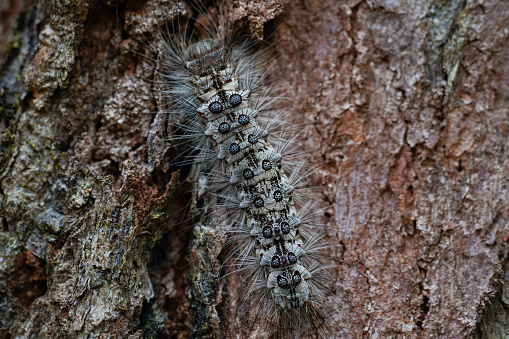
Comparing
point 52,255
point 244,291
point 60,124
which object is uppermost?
point 60,124

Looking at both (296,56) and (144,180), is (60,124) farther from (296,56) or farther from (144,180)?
(296,56)

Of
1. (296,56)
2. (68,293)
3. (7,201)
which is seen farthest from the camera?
(296,56)

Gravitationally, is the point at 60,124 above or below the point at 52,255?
above

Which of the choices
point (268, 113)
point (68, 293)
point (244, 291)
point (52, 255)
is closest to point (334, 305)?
point (244, 291)

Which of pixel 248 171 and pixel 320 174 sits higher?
pixel 248 171
